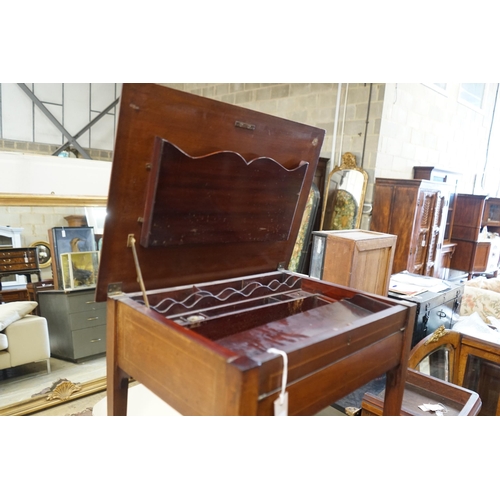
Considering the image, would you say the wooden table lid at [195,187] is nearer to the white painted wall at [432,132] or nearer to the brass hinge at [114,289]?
the brass hinge at [114,289]

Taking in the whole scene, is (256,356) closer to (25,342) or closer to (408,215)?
(25,342)

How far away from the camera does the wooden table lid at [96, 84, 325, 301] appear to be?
1.02 m

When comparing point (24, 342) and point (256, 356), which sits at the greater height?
point (256, 356)

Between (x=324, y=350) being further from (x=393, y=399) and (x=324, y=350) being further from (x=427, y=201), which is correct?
(x=427, y=201)

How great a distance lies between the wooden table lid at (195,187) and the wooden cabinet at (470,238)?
465cm

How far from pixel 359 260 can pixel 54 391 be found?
197 cm

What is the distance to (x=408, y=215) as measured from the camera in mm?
3734

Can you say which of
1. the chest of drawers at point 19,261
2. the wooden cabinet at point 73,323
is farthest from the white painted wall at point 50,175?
the wooden cabinet at point 73,323

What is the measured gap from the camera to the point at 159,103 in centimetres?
99

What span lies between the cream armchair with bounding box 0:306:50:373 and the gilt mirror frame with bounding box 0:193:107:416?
23 centimetres

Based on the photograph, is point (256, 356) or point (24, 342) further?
point (24, 342)

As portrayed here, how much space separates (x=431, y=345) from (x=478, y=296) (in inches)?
63.6

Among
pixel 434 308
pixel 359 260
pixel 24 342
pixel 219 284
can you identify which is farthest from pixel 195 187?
pixel 434 308
